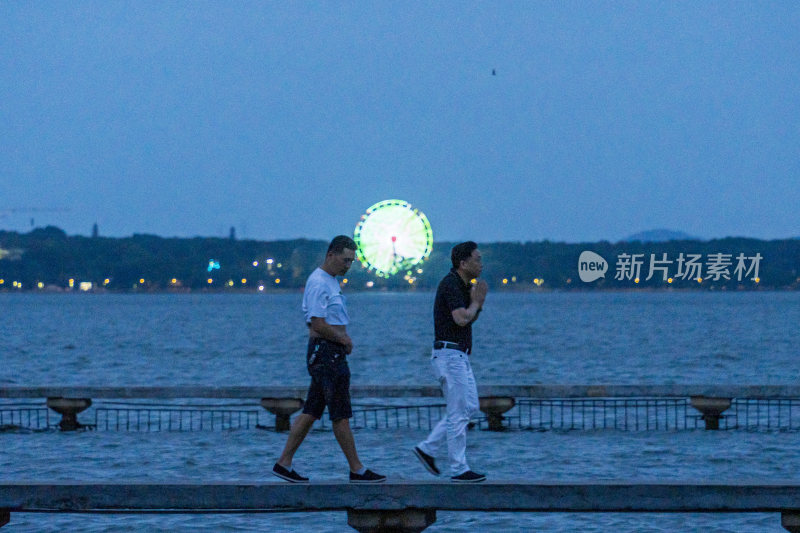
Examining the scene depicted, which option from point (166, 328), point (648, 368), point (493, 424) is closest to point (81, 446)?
point (493, 424)

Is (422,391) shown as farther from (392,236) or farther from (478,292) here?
(392,236)

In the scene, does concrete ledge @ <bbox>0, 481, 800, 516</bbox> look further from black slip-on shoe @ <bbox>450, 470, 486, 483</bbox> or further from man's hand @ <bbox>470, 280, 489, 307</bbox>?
man's hand @ <bbox>470, 280, 489, 307</bbox>

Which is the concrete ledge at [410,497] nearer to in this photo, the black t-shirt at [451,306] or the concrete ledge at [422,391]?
the black t-shirt at [451,306]

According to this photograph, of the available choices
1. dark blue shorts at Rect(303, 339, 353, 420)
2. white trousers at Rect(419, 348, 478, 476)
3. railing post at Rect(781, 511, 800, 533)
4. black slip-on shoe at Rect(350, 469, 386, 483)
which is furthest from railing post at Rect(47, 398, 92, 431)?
railing post at Rect(781, 511, 800, 533)

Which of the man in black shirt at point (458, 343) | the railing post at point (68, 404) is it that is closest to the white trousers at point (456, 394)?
the man in black shirt at point (458, 343)

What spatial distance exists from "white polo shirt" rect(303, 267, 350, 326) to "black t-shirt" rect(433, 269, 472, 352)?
938 mm

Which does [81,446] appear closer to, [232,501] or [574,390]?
[574,390]

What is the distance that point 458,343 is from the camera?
1055 cm

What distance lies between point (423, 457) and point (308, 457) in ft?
37.0

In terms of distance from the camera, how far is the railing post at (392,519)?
34.2 feet

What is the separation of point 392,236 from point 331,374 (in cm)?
7601

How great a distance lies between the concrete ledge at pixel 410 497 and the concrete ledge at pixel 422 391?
490 inches

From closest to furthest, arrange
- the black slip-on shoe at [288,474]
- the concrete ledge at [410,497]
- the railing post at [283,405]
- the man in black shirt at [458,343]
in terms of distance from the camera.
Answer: the concrete ledge at [410,497], the man in black shirt at [458,343], the black slip-on shoe at [288,474], the railing post at [283,405]

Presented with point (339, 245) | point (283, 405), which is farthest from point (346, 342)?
point (283, 405)
